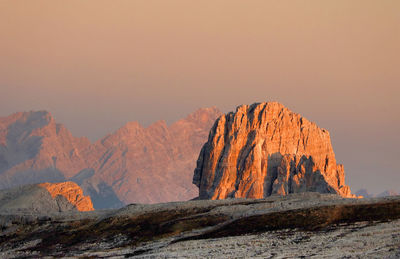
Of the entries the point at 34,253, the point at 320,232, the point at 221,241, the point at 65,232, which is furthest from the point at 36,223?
the point at 320,232

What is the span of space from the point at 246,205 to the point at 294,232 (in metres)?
28.5

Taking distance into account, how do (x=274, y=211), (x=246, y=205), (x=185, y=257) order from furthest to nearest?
(x=246, y=205)
(x=274, y=211)
(x=185, y=257)

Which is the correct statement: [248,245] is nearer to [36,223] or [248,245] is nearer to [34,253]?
[34,253]

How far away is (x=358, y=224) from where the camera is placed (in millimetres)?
67125

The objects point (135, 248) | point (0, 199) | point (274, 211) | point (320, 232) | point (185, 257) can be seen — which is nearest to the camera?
point (185, 257)

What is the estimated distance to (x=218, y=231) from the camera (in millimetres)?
77188

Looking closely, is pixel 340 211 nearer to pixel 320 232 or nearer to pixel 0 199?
pixel 320 232

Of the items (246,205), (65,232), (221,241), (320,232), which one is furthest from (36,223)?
(320,232)

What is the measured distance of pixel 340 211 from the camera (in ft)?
249

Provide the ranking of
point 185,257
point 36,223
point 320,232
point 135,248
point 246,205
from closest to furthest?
point 185,257, point 320,232, point 135,248, point 246,205, point 36,223

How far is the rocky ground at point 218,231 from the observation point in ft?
189

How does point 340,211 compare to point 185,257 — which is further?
point 340,211

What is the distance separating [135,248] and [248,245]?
1668 centimetres

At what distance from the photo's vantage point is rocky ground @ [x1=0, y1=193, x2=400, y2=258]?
189 feet
